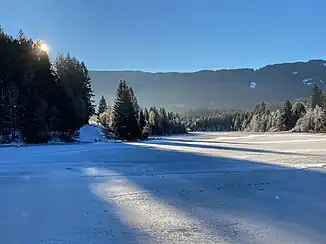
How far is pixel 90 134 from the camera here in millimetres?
52375

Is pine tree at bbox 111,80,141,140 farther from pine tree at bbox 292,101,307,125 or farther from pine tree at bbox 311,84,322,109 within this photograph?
pine tree at bbox 311,84,322,109

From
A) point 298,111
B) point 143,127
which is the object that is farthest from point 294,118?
point 143,127

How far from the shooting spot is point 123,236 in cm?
687

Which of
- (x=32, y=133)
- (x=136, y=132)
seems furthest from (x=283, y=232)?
(x=136, y=132)

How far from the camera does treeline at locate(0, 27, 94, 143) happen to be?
4034cm

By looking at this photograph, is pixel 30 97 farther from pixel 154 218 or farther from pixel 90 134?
pixel 154 218

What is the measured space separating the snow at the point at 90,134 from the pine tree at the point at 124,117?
2.52 metres

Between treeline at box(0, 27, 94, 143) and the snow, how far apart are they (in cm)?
111

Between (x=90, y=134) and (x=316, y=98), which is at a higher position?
(x=316, y=98)

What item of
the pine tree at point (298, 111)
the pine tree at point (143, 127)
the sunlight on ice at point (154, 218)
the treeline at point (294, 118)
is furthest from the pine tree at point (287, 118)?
the sunlight on ice at point (154, 218)

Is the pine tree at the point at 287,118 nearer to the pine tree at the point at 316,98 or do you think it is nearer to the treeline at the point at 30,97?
the pine tree at the point at 316,98

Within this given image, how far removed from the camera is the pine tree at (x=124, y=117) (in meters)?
53.6

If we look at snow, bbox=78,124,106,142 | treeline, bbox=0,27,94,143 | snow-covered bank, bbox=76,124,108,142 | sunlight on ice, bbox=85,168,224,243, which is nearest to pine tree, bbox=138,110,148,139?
snow-covered bank, bbox=76,124,108,142

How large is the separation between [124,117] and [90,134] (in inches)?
200
